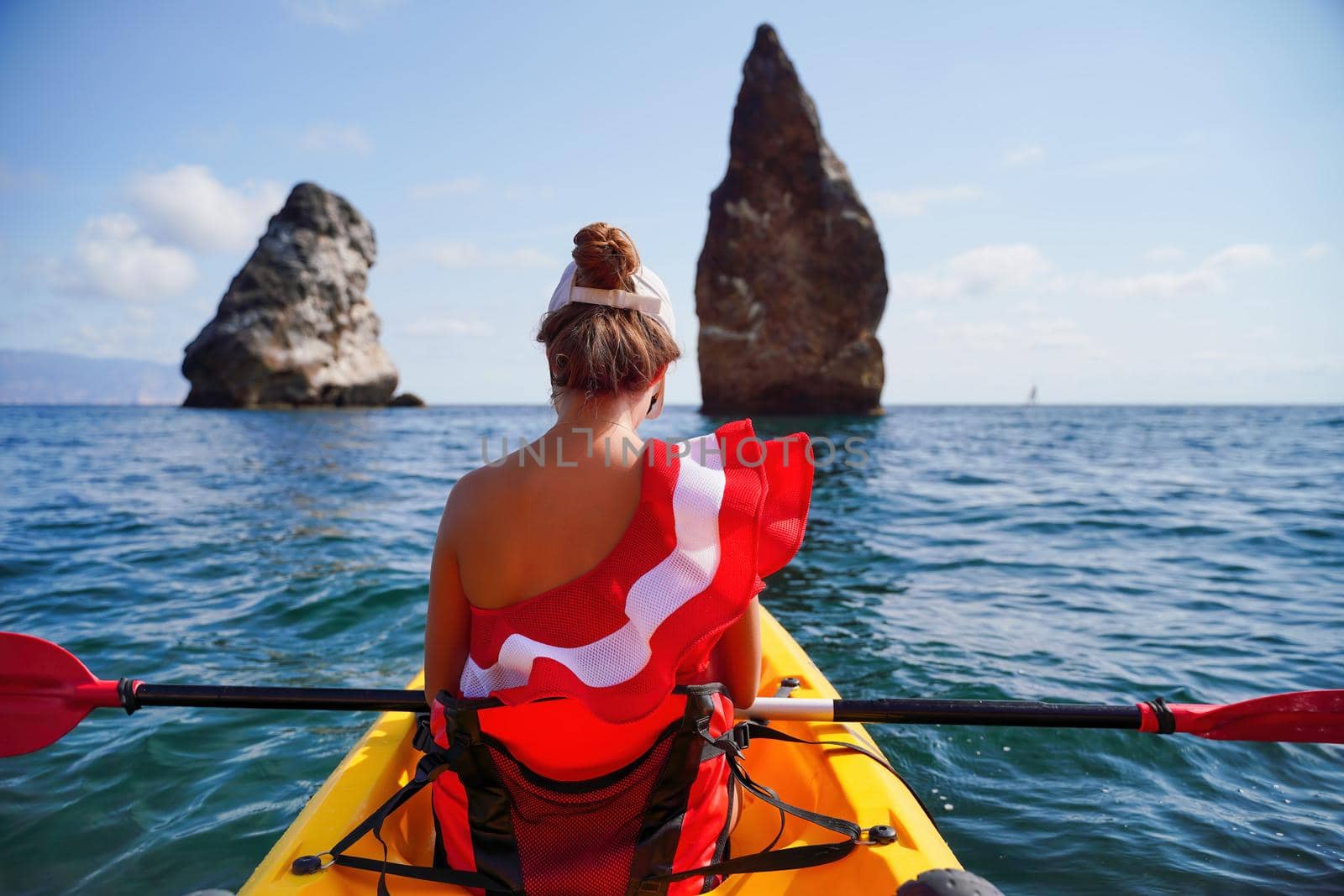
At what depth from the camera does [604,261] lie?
1.53 meters

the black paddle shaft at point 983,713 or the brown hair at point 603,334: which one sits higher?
the brown hair at point 603,334

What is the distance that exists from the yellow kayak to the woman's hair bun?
144 cm

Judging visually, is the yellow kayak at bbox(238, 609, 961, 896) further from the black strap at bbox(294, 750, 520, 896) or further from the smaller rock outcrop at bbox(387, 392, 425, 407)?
the smaller rock outcrop at bbox(387, 392, 425, 407)

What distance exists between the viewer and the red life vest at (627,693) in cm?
144

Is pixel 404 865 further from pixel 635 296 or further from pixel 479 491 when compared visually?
pixel 635 296

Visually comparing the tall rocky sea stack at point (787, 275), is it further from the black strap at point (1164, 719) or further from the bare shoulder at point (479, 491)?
the bare shoulder at point (479, 491)

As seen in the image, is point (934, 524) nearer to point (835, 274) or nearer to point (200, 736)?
point (200, 736)

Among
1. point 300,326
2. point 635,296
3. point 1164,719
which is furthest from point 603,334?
point 300,326

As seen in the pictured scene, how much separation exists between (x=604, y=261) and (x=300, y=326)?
57350 millimetres

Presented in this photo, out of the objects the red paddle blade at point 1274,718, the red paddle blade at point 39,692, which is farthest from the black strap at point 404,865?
the red paddle blade at point 1274,718

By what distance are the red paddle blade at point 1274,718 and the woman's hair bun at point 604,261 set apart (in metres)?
2.38

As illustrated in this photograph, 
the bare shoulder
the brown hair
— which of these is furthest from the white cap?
the bare shoulder

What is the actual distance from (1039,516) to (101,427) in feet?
127

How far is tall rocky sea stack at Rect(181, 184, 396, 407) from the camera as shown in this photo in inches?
1934
